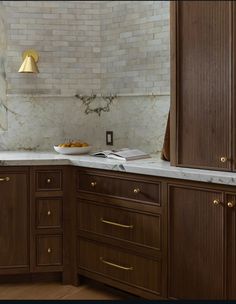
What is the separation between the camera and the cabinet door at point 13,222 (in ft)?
10.8

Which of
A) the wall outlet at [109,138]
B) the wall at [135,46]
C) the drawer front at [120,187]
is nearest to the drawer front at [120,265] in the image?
the drawer front at [120,187]

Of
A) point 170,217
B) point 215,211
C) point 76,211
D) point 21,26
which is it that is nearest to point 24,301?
point 76,211

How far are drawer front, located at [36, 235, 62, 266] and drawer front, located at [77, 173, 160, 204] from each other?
16.0 inches

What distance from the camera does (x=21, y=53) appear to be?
12.9 ft

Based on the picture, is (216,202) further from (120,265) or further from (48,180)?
(48,180)

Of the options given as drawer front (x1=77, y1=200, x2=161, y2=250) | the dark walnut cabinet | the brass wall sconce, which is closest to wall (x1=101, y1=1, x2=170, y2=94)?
the brass wall sconce

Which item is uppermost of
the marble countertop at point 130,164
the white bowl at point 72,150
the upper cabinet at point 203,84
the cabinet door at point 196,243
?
the upper cabinet at point 203,84

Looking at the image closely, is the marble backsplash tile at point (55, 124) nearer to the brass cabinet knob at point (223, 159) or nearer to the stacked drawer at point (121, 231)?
the stacked drawer at point (121, 231)

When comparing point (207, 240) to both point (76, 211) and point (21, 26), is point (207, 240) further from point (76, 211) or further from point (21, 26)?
point (21, 26)

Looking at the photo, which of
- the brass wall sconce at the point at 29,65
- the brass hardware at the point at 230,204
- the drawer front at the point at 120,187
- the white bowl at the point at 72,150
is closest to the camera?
the brass hardware at the point at 230,204

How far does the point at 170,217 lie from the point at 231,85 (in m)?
0.79

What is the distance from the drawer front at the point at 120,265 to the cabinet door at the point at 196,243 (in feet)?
0.43

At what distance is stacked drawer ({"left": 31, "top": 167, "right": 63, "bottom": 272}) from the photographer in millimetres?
3291

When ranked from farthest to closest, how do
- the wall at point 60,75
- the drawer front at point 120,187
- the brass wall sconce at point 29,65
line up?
the wall at point 60,75 → the brass wall sconce at point 29,65 → the drawer front at point 120,187
